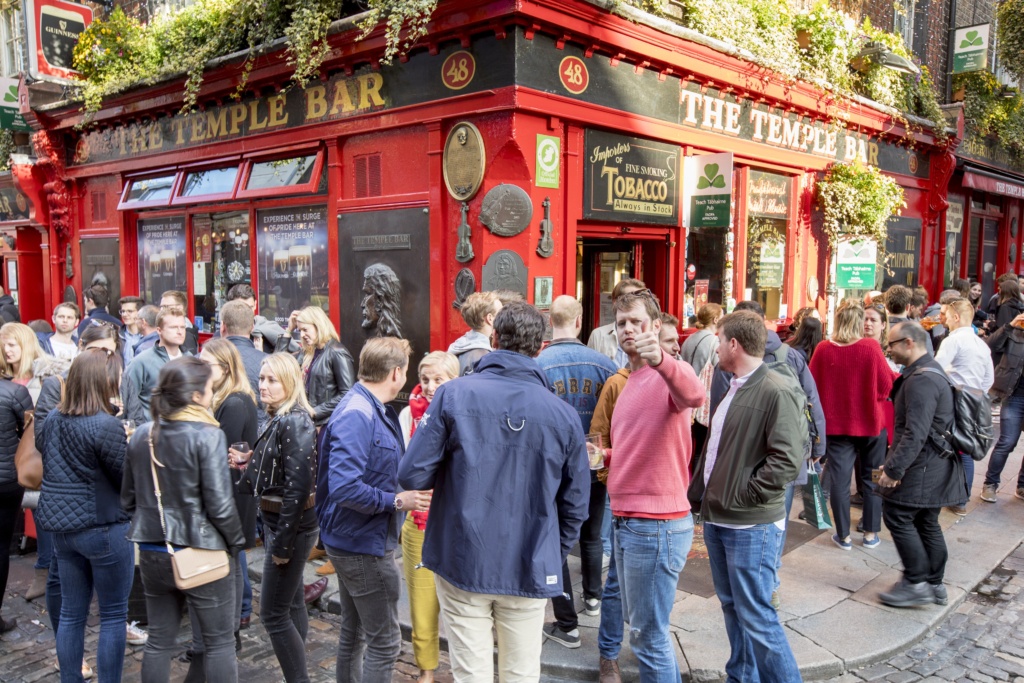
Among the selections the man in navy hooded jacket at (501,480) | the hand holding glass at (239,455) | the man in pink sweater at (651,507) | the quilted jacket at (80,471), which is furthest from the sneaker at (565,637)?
the quilted jacket at (80,471)

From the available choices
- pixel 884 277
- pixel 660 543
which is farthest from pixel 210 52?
pixel 884 277

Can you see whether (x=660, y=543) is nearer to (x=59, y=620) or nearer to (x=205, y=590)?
(x=205, y=590)

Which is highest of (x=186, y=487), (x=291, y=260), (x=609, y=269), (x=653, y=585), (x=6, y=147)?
(x=6, y=147)

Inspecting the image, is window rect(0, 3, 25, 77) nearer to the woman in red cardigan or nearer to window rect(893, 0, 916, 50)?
the woman in red cardigan

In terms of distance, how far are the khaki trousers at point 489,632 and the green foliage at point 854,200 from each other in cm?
906

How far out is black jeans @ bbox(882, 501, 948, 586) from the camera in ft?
16.5

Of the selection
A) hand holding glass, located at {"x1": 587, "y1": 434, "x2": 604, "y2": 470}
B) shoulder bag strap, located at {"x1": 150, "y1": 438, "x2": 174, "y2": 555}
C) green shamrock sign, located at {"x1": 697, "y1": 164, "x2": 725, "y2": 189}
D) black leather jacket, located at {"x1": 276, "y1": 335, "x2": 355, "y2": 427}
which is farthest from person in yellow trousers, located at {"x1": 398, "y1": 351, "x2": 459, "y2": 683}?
green shamrock sign, located at {"x1": 697, "y1": 164, "x2": 725, "y2": 189}

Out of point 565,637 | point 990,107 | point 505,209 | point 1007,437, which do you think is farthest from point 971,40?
point 565,637

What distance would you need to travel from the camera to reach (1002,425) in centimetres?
763

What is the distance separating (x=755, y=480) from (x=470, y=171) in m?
4.22

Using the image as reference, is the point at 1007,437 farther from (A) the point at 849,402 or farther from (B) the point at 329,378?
(B) the point at 329,378

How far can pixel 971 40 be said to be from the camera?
44.8ft

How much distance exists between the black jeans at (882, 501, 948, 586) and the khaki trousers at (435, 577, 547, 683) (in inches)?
120

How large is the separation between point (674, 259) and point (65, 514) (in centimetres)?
659
